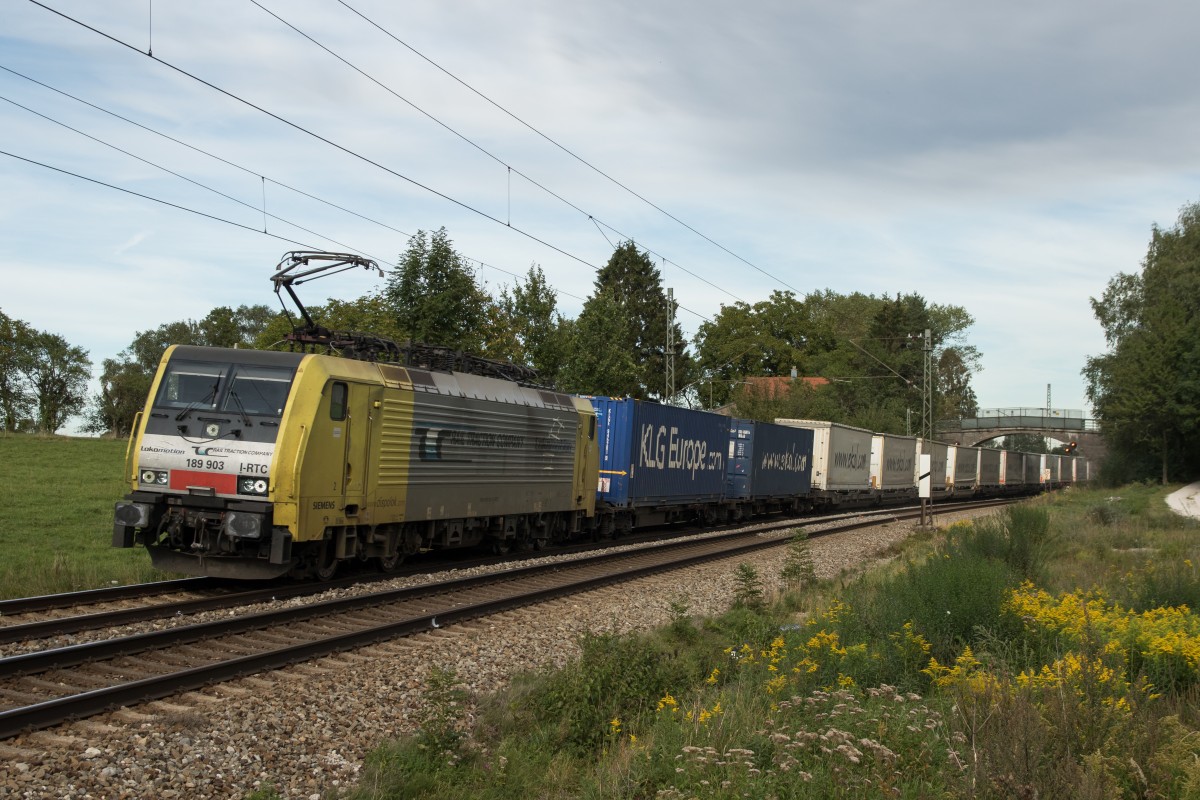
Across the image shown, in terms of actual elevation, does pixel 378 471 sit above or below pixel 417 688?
above

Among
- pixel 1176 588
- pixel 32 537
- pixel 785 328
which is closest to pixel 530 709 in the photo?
pixel 1176 588

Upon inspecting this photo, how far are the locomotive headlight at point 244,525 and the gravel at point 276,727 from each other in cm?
155

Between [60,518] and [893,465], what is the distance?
105 ft

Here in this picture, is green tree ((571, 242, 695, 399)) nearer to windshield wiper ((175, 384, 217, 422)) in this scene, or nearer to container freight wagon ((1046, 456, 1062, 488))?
container freight wagon ((1046, 456, 1062, 488))

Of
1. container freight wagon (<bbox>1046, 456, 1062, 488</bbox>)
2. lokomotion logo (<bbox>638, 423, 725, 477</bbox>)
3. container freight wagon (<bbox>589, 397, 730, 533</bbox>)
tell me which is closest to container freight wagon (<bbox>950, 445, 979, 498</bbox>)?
container freight wagon (<bbox>1046, 456, 1062, 488</bbox>)

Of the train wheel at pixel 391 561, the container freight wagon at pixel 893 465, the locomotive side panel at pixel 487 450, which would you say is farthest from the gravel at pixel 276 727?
the container freight wagon at pixel 893 465

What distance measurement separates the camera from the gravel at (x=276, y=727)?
17.9 ft

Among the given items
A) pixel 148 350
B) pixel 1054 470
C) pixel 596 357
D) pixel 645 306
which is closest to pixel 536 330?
pixel 596 357

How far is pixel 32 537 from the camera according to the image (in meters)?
17.2

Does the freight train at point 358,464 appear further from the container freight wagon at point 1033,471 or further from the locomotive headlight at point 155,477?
the container freight wagon at point 1033,471

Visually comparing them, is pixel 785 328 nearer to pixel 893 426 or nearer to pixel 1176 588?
pixel 893 426

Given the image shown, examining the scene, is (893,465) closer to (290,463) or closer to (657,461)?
(657,461)

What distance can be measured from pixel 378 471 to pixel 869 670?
24.0ft

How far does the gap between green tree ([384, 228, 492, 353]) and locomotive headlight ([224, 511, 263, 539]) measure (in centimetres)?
1174
